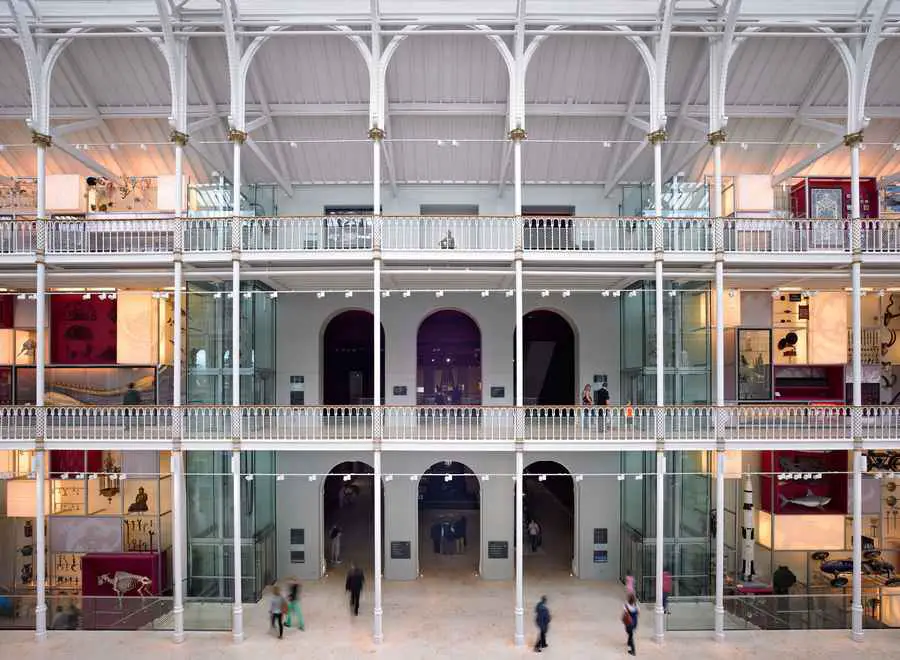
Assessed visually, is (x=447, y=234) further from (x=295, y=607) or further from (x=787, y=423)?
(x=295, y=607)

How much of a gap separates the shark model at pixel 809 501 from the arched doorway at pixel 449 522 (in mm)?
8506

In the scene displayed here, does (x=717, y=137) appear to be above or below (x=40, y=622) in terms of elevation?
above

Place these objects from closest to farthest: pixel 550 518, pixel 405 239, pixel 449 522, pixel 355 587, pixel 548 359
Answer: pixel 355 587
pixel 405 239
pixel 449 522
pixel 548 359
pixel 550 518

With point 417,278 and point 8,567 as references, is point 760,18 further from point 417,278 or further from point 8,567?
point 8,567

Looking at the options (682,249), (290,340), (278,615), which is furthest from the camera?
(290,340)

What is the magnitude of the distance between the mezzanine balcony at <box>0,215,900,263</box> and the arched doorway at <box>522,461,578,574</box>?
645 centimetres

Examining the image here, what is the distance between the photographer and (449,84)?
16.0 meters

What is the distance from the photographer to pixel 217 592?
15.7 m

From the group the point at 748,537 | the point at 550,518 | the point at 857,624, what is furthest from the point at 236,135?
the point at 857,624

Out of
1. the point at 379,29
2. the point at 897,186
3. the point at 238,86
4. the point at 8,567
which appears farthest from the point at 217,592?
the point at 897,186

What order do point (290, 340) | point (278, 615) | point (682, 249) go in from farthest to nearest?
point (290, 340) → point (682, 249) → point (278, 615)

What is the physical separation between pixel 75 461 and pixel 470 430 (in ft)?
37.4

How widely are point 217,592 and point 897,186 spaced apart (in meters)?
23.1

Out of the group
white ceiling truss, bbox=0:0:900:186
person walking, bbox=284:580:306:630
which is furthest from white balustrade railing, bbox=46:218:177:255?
person walking, bbox=284:580:306:630
